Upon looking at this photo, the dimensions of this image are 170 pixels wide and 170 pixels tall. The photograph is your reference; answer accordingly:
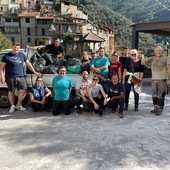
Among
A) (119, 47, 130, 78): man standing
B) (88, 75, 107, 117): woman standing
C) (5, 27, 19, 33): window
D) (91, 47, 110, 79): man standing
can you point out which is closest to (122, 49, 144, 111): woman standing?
(119, 47, 130, 78): man standing

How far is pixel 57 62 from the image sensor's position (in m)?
7.12

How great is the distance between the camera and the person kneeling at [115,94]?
614 centimetres

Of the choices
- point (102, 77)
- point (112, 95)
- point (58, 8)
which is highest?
point (58, 8)

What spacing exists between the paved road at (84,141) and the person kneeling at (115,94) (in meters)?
0.23

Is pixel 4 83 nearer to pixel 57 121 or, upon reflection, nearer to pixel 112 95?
pixel 57 121

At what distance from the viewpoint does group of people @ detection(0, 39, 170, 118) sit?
244 inches

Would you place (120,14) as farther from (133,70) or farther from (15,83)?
(15,83)

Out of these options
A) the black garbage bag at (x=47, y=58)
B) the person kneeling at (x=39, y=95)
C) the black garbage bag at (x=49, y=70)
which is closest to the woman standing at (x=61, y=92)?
the person kneeling at (x=39, y=95)

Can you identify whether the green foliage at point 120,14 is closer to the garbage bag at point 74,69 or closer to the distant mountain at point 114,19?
the distant mountain at point 114,19

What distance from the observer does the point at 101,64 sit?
21.9 ft

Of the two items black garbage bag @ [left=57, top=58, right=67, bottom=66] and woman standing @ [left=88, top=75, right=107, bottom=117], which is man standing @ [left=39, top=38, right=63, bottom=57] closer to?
black garbage bag @ [left=57, top=58, right=67, bottom=66]

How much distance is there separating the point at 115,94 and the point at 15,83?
253cm

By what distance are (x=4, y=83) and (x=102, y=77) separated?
2.59 metres

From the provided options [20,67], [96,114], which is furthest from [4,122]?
[96,114]
